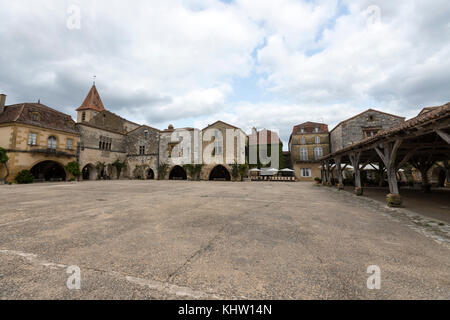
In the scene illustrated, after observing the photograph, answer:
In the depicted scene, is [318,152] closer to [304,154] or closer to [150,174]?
[304,154]

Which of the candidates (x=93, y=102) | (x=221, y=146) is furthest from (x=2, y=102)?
(x=221, y=146)

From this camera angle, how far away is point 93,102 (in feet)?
101

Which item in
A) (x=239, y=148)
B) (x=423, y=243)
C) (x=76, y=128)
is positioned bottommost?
(x=423, y=243)

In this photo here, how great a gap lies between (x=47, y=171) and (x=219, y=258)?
28.4 m

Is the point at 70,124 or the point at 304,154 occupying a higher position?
the point at 70,124

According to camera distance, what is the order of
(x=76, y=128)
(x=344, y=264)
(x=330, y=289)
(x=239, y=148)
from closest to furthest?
(x=330, y=289), (x=344, y=264), (x=76, y=128), (x=239, y=148)

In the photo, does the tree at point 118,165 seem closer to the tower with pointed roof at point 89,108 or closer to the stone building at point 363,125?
the tower with pointed roof at point 89,108

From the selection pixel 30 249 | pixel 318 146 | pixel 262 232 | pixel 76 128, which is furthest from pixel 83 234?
pixel 318 146

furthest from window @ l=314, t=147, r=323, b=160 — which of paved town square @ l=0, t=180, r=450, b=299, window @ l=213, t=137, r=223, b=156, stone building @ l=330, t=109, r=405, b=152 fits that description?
paved town square @ l=0, t=180, r=450, b=299

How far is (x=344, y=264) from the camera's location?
2289 millimetres

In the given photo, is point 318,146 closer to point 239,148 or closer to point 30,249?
point 239,148

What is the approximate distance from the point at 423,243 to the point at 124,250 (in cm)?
480

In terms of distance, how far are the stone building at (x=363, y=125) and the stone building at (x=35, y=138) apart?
100 ft
